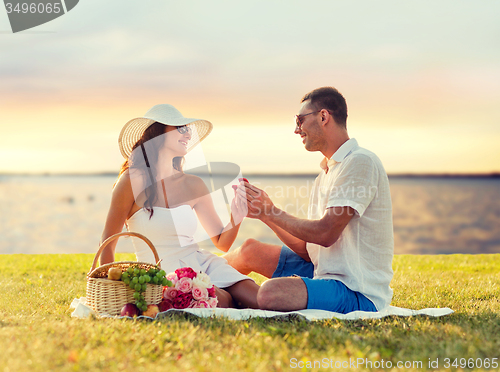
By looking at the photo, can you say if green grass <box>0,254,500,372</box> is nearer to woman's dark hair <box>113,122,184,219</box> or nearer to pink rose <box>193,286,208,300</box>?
pink rose <box>193,286,208,300</box>

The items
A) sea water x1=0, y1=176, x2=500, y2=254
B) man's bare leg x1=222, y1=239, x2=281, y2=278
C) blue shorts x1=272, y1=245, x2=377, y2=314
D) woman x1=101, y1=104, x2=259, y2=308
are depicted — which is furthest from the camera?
sea water x1=0, y1=176, x2=500, y2=254

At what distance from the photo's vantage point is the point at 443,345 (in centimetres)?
291

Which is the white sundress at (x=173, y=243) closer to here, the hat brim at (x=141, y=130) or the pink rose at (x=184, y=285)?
the pink rose at (x=184, y=285)

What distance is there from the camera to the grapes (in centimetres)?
362

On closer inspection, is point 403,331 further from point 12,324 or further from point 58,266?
point 58,266

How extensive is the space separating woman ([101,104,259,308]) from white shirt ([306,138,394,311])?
0.91 meters

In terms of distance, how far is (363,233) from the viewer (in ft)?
12.9

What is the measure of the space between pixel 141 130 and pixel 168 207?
3.22 ft

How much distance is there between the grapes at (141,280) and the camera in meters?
3.62

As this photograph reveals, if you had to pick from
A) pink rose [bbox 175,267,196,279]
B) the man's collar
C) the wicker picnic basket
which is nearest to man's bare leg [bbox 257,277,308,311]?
pink rose [bbox 175,267,196,279]

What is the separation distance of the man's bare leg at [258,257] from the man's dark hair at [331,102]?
5.28ft

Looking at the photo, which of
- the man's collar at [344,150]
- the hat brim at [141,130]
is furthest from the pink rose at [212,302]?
the hat brim at [141,130]

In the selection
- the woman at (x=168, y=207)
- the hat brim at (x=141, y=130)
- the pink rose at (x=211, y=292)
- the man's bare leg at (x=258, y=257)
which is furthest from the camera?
the man's bare leg at (x=258, y=257)

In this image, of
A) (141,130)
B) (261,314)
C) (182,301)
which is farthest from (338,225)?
(141,130)
